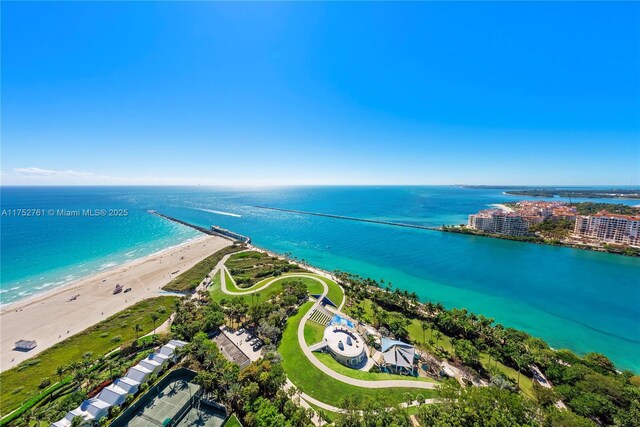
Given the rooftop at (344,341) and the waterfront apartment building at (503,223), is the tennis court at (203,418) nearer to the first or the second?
the rooftop at (344,341)

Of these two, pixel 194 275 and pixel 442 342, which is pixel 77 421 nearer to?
pixel 194 275

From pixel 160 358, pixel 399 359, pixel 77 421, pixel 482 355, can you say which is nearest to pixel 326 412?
pixel 399 359

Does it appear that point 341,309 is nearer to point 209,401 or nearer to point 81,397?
point 209,401

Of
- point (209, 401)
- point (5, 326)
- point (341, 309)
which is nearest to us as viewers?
point (209, 401)

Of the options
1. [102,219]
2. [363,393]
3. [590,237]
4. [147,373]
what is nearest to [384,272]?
[363,393]

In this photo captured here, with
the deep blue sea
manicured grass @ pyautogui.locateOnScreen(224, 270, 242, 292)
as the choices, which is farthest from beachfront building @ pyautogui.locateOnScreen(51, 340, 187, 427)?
the deep blue sea

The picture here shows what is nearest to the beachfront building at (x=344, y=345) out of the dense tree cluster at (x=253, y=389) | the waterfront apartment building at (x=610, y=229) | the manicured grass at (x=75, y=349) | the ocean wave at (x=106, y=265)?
the dense tree cluster at (x=253, y=389)

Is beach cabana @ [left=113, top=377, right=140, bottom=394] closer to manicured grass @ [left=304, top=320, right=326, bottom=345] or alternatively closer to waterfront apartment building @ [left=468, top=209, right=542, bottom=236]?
manicured grass @ [left=304, top=320, right=326, bottom=345]
